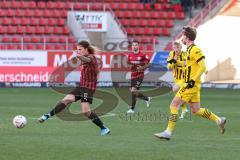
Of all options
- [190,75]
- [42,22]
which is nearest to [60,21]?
[42,22]

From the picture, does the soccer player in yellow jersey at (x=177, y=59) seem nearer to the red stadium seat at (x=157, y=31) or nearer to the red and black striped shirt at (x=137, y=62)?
the red and black striped shirt at (x=137, y=62)

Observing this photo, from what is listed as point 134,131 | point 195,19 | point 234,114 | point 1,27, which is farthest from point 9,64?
Answer: point 134,131

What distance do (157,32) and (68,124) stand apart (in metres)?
23.8

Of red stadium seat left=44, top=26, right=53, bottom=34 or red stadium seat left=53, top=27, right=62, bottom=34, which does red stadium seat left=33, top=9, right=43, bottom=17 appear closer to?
red stadium seat left=44, top=26, right=53, bottom=34

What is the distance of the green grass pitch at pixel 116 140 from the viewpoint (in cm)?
1134

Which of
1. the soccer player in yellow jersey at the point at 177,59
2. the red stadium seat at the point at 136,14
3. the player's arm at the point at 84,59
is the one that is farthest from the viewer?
the red stadium seat at the point at 136,14

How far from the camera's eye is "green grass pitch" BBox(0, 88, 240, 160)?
1134cm

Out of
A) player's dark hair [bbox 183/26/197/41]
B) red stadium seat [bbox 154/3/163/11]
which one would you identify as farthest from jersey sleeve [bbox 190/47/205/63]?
red stadium seat [bbox 154/3/163/11]

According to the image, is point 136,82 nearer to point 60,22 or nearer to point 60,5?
point 60,22

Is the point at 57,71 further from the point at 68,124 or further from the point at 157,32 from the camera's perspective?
the point at 68,124

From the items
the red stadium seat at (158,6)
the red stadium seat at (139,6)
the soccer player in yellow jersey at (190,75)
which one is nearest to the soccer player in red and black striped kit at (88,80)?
the soccer player in yellow jersey at (190,75)

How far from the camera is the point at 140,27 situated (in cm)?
4044

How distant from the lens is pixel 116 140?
1347 cm

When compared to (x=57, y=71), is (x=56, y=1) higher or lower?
higher
